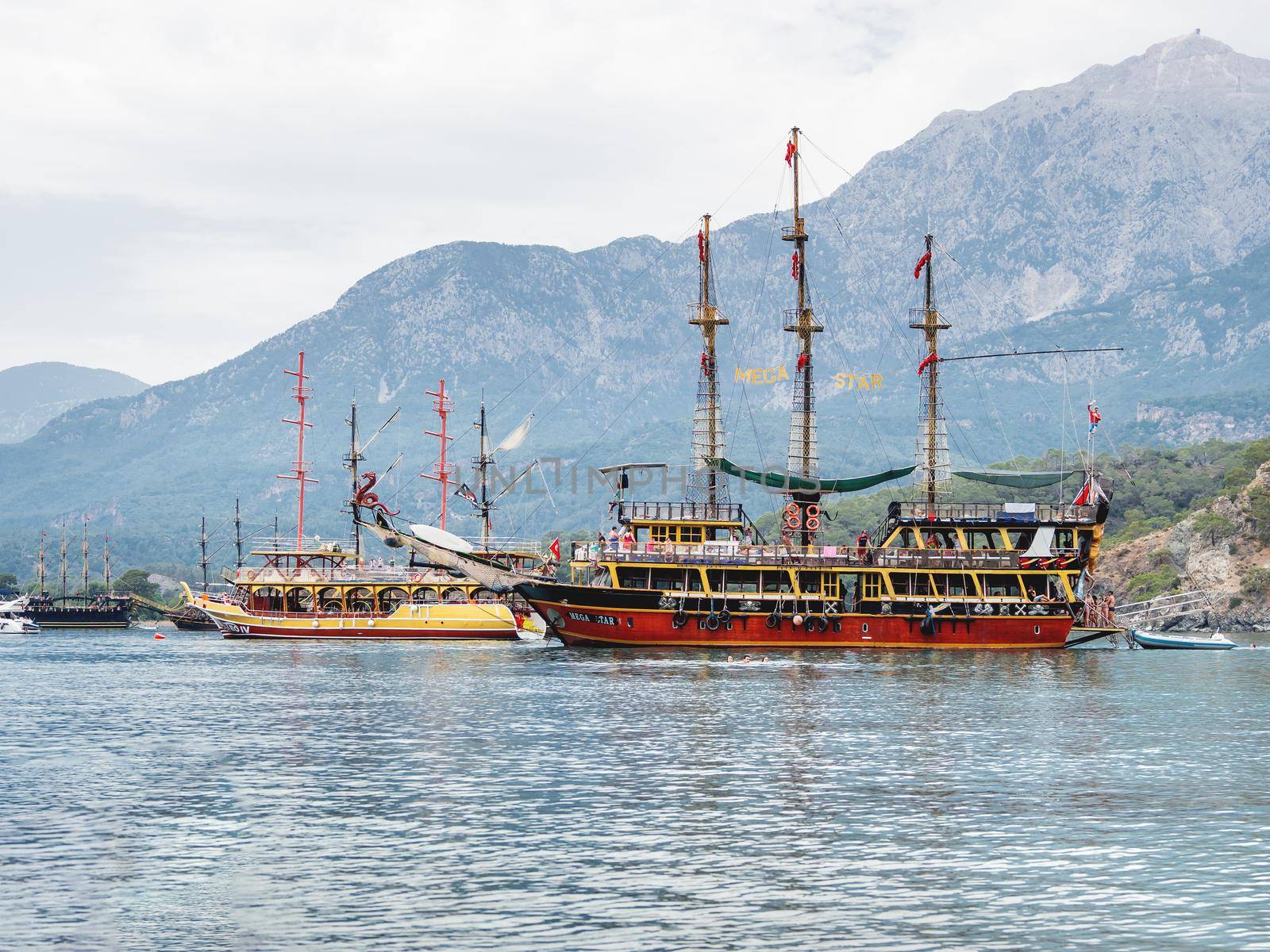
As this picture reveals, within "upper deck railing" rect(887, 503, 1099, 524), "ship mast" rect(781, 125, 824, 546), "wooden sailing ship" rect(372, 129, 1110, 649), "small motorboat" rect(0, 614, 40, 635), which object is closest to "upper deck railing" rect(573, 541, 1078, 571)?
"wooden sailing ship" rect(372, 129, 1110, 649)

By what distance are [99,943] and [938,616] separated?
69.5 m

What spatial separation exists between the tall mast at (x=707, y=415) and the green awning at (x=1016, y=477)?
16349mm

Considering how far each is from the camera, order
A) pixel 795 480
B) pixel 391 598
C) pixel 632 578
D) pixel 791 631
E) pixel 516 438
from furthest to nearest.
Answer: pixel 516 438 < pixel 391 598 < pixel 795 480 < pixel 791 631 < pixel 632 578

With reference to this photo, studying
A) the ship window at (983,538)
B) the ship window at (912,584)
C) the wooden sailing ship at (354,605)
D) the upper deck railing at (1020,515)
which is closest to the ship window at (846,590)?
the ship window at (912,584)

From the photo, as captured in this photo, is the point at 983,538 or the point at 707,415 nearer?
the point at 983,538

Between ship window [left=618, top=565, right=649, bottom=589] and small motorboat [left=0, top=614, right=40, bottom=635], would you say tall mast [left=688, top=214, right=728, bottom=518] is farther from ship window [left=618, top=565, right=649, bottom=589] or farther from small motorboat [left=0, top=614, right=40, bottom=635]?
small motorboat [left=0, top=614, right=40, bottom=635]

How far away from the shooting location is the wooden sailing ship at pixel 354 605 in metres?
115

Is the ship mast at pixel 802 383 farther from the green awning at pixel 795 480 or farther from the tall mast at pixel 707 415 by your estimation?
the tall mast at pixel 707 415

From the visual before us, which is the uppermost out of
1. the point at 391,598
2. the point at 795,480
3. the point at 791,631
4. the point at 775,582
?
the point at 795,480

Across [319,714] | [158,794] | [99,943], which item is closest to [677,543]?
[319,714]

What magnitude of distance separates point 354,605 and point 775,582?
45.7m

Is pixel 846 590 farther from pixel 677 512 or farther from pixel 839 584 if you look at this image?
pixel 677 512

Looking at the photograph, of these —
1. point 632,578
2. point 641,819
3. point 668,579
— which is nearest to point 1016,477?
point 668,579

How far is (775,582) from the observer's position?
8800 centimetres
